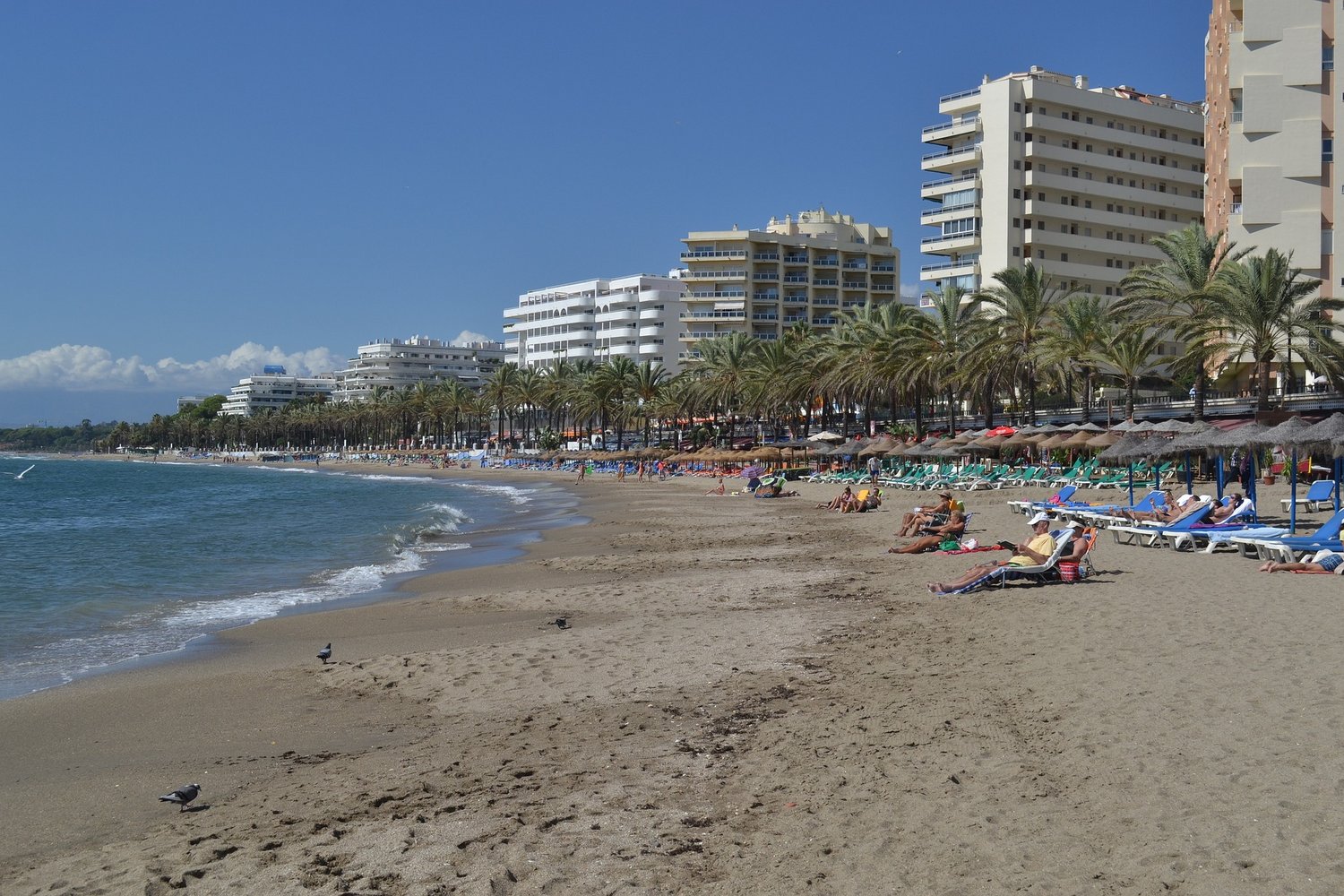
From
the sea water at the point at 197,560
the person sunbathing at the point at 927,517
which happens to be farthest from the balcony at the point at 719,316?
the person sunbathing at the point at 927,517

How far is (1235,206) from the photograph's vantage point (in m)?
51.2

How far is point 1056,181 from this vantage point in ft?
214

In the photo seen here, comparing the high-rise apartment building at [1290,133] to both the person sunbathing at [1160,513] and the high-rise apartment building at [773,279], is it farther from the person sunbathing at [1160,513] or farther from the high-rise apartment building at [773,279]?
the high-rise apartment building at [773,279]

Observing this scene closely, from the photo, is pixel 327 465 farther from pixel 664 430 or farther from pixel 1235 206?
pixel 1235 206

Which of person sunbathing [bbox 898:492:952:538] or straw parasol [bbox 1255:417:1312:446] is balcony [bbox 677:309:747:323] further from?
straw parasol [bbox 1255:417:1312:446]

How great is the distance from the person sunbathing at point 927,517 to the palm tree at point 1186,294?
15617 millimetres

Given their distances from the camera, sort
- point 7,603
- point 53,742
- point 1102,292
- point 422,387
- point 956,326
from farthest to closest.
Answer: point 422,387
point 1102,292
point 956,326
point 7,603
point 53,742

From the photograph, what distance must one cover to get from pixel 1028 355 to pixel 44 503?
48.6 m

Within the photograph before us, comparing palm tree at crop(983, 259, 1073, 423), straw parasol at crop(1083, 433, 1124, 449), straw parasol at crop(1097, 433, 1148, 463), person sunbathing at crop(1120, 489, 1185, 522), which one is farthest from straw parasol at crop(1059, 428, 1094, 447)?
person sunbathing at crop(1120, 489, 1185, 522)

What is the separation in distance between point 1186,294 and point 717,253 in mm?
66352

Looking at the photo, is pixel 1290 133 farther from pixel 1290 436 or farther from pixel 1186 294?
pixel 1290 436

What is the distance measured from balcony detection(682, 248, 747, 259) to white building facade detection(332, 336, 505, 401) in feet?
301

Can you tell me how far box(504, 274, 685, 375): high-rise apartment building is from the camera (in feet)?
365

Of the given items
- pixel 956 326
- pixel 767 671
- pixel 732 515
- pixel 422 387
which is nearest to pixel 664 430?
pixel 422 387
